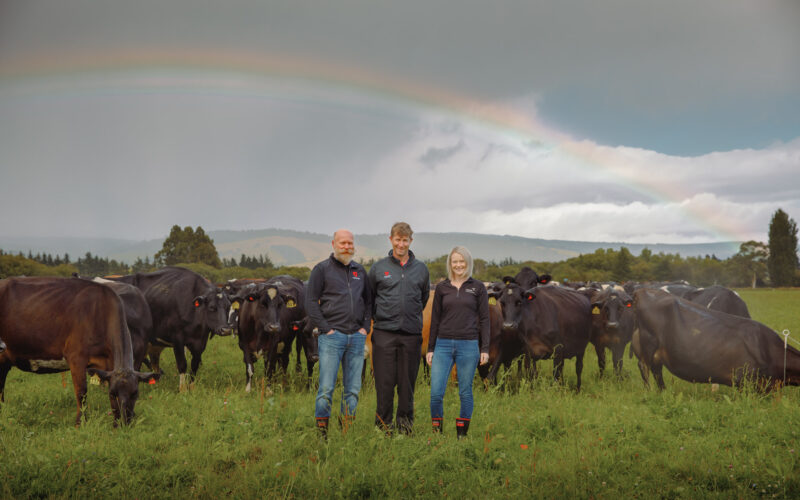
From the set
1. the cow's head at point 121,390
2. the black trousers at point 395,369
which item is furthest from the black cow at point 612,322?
the cow's head at point 121,390

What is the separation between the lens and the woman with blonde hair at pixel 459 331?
6270 millimetres

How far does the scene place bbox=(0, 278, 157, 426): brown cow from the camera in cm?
787

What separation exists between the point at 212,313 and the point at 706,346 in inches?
410

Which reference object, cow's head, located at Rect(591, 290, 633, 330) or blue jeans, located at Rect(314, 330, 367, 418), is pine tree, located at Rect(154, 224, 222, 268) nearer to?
cow's head, located at Rect(591, 290, 633, 330)

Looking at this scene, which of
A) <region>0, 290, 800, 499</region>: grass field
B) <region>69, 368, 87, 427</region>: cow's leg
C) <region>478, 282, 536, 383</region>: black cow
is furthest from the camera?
<region>478, 282, 536, 383</region>: black cow

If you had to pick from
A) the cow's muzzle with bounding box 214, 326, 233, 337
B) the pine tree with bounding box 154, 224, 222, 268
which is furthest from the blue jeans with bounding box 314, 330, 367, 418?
the pine tree with bounding box 154, 224, 222, 268

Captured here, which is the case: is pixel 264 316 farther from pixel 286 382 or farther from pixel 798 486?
pixel 798 486

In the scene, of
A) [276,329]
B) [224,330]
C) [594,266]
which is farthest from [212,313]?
[594,266]

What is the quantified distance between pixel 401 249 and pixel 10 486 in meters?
4.86

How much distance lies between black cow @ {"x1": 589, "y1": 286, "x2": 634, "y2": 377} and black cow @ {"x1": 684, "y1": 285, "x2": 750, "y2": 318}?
300 cm

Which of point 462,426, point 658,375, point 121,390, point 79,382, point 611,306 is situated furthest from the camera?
point 611,306

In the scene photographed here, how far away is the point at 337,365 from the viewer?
634 cm

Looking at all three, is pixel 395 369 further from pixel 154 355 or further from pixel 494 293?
pixel 154 355

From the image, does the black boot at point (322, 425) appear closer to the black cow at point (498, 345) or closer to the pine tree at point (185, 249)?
the black cow at point (498, 345)
